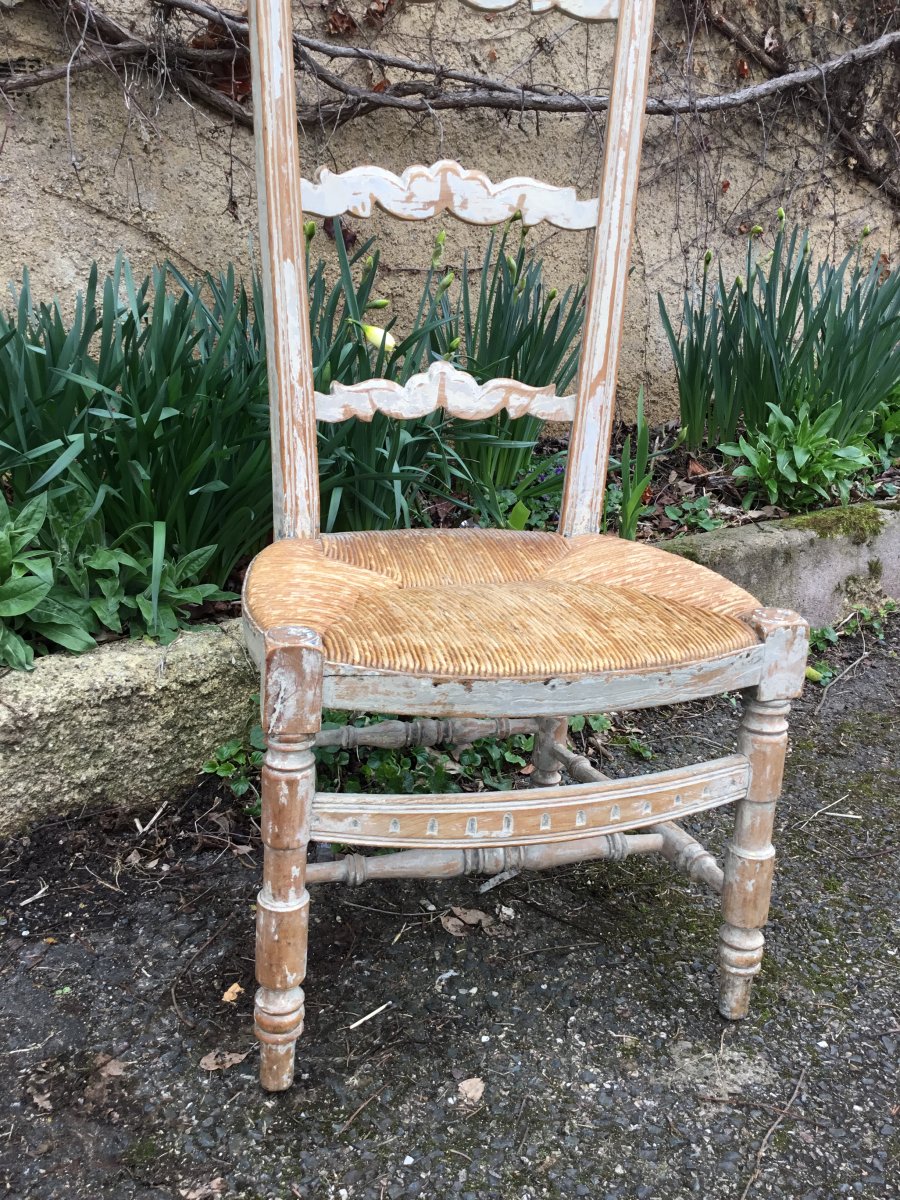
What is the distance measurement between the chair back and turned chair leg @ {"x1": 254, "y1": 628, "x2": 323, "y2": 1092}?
453 mm

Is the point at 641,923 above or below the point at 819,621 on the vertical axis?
below

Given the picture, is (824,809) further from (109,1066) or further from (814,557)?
(109,1066)

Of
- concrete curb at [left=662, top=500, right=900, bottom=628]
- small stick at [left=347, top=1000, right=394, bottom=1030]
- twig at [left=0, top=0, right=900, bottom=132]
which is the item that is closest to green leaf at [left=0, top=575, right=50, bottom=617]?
small stick at [left=347, top=1000, right=394, bottom=1030]

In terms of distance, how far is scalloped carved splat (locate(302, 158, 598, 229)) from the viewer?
48.8 inches

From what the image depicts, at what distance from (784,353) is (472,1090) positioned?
1.78 metres

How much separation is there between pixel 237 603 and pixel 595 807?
89 centimetres

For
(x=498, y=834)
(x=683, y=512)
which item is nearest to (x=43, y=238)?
(x=683, y=512)

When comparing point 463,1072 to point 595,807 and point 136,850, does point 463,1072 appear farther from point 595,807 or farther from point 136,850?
point 136,850

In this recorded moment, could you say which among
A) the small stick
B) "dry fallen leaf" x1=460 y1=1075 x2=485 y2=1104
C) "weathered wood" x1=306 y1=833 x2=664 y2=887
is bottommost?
"dry fallen leaf" x1=460 y1=1075 x2=485 y2=1104

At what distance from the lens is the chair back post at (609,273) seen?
1.27m

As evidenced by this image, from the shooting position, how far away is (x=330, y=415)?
1282mm

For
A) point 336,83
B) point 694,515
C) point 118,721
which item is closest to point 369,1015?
point 118,721

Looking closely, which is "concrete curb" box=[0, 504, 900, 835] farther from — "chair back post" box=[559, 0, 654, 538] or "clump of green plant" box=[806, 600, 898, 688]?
"clump of green plant" box=[806, 600, 898, 688]

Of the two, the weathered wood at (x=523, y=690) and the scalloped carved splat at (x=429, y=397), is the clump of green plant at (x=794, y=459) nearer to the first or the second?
the scalloped carved splat at (x=429, y=397)
